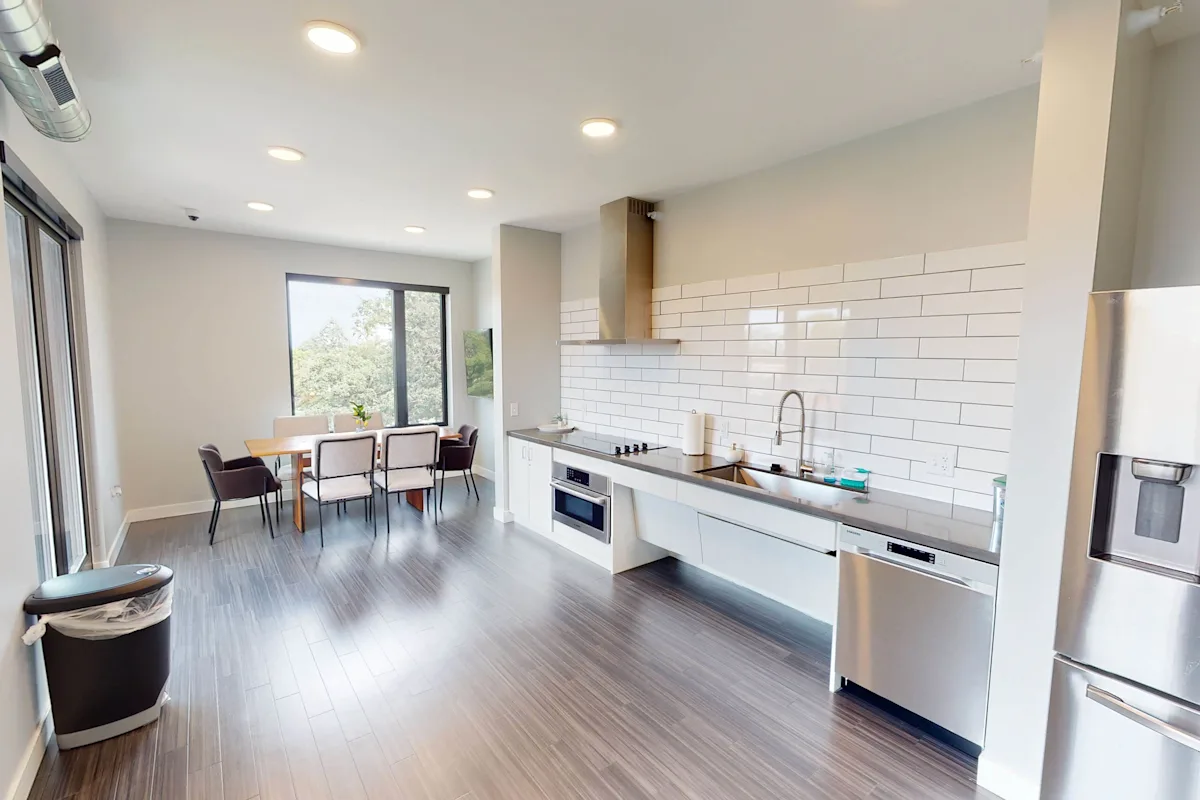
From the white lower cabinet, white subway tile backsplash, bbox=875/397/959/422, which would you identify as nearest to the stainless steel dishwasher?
white subway tile backsplash, bbox=875/397/959/422

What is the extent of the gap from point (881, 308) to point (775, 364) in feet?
2.10

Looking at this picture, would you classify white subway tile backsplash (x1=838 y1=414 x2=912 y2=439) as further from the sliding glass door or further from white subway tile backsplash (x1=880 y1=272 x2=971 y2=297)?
the sliding glass door

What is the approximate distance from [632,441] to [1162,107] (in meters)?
3.04

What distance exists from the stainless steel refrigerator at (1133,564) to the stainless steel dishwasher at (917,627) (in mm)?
236

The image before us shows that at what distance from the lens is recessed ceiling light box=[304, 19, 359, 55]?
1.68 m

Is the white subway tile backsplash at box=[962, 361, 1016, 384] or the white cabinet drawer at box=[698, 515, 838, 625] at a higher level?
the white subway tile backsplash at box=[962, 361, 1016, 384]

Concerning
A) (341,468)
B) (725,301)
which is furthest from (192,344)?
(725,301)

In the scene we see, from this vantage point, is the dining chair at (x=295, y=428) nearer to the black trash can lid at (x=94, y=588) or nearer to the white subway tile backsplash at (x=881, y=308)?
the black trash can lid at (x=94, y=588)

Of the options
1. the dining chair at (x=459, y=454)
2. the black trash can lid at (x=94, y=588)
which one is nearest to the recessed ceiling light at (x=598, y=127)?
the black trash can lid at (x=94, y=588)

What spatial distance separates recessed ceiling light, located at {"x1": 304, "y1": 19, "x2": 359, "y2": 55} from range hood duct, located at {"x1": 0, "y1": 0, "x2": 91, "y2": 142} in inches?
25.7

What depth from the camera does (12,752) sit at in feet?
5.49

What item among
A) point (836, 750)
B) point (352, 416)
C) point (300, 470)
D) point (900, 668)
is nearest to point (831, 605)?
point (900, 668)

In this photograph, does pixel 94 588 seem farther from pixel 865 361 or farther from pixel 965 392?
pixel 965 392

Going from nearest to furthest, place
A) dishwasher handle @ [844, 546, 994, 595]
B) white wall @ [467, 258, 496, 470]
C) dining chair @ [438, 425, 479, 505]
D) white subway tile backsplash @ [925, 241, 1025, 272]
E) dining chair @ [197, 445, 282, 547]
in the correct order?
dishwasher handle @ [844, 546, 994, 595]
white subway tile backsplash @ [925, 241, 1025, 272]
dining chair @ [197, 445, 282, 547]
dining chair @ [438, 425, 479, 505]
white wall @ [467, 258, 496, 470]
